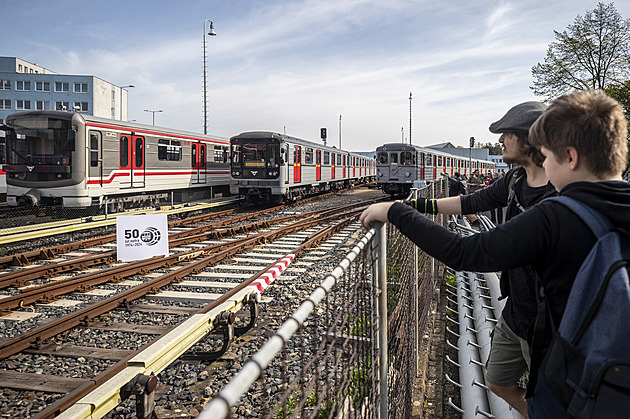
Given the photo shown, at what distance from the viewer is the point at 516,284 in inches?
91.0

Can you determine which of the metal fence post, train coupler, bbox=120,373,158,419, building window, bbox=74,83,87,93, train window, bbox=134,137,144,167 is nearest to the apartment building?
building window, bbox=74,83,87,93

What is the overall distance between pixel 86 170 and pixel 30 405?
1063 centimetres

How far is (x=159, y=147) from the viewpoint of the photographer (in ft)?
54.0

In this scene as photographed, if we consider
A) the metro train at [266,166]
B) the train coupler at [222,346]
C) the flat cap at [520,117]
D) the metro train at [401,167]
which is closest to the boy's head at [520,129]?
the flat cap at [520,117]

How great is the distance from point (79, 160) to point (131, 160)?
2098mm

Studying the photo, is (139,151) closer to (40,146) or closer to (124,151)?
(124,151)

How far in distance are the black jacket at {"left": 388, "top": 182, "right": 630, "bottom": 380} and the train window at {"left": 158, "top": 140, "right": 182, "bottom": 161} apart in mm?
16131

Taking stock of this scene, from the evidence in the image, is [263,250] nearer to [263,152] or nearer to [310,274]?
[310,274]

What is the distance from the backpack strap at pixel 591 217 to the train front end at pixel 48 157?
45.0ft

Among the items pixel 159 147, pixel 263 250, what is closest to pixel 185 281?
pixel 263 250

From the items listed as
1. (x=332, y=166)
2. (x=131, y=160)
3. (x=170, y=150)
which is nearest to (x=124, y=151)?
(x=131, y=160)

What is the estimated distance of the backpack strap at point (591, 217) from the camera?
1.47 m

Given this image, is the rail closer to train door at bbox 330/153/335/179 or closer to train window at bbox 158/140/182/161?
train window at bbox 158/140/182/161

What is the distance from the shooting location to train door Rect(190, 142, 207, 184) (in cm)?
1895
